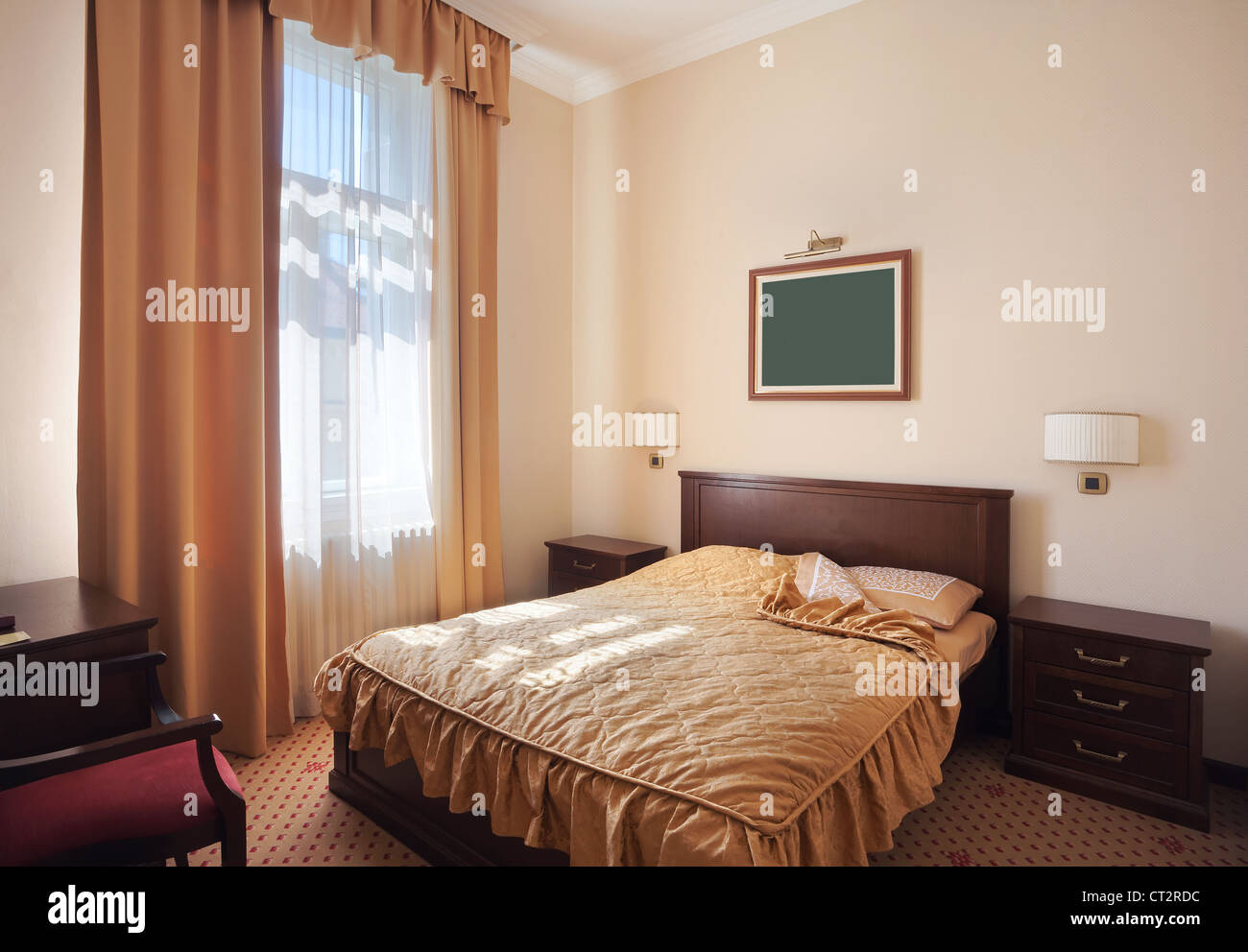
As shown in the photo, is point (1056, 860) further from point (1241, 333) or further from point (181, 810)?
point (181, 810)

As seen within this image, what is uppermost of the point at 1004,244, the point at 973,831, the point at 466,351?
the point at 1004,244

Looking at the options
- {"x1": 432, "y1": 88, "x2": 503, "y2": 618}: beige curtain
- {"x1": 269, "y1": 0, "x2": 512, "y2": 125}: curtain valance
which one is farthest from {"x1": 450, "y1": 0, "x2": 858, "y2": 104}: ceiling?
{"x1": 432, "y1": 88, "x2": 503, "y2": 618}: beige curtain

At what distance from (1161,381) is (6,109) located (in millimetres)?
4185

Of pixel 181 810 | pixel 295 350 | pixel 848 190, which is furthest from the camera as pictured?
pixel 848 190

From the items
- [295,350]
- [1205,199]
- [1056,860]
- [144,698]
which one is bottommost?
[1056,860]

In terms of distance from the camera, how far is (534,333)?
14.1 feet

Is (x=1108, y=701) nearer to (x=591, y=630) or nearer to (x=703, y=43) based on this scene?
(x=591, y=630)

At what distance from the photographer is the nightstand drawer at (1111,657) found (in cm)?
230

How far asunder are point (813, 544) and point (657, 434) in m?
1.13

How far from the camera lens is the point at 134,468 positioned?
249 centimetres

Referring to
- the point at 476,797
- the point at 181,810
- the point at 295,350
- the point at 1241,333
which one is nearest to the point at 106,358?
the point at 295,350

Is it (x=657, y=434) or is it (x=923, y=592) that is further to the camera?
(x=657, y=434)

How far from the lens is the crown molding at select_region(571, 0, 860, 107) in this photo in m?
3.48

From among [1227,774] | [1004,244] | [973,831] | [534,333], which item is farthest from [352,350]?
[1227,774]
